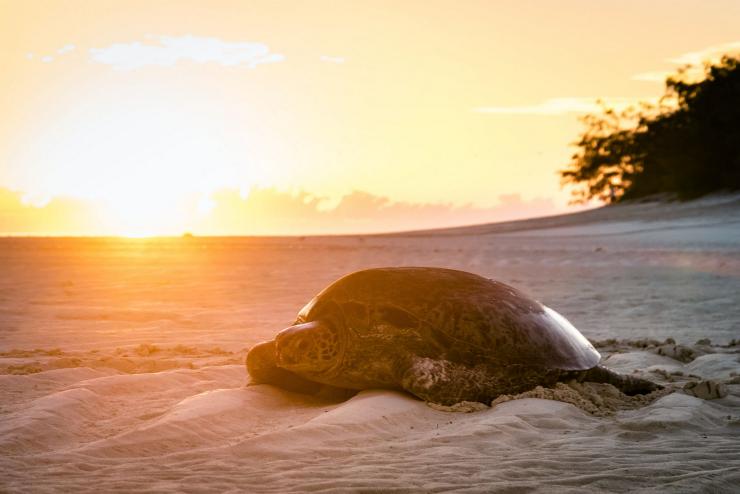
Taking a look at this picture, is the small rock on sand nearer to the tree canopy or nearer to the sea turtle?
the sea turtle

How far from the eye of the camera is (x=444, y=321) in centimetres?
538

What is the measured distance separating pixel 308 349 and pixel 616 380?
7.17ft

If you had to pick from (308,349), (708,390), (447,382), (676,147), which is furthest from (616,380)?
(676,147)

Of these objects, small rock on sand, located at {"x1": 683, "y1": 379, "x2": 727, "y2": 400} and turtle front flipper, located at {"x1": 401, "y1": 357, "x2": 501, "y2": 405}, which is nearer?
turtle front flipper, located at {"x1": 401, "y1": 357, "x2": 501, "y2": 405}

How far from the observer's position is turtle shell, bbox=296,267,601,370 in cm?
536

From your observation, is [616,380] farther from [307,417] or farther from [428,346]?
[307,417]

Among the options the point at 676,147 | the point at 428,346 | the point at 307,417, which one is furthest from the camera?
the point at 676,147

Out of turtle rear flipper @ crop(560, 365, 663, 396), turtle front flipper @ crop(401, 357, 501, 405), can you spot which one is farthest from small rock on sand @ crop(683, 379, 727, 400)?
turtle front flipper @ crop(401, 357, 501, 405)

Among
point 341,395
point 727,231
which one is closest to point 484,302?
point 341,395

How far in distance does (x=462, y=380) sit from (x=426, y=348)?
320mm

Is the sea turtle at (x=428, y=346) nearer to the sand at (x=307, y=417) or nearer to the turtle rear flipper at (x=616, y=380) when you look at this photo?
the turtle rear flipper at (x=616, y=380)

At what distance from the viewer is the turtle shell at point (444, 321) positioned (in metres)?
5.36

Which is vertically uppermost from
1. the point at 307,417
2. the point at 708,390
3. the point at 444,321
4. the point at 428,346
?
the point at 444,321

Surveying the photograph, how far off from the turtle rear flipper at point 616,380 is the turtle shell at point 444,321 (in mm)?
64
